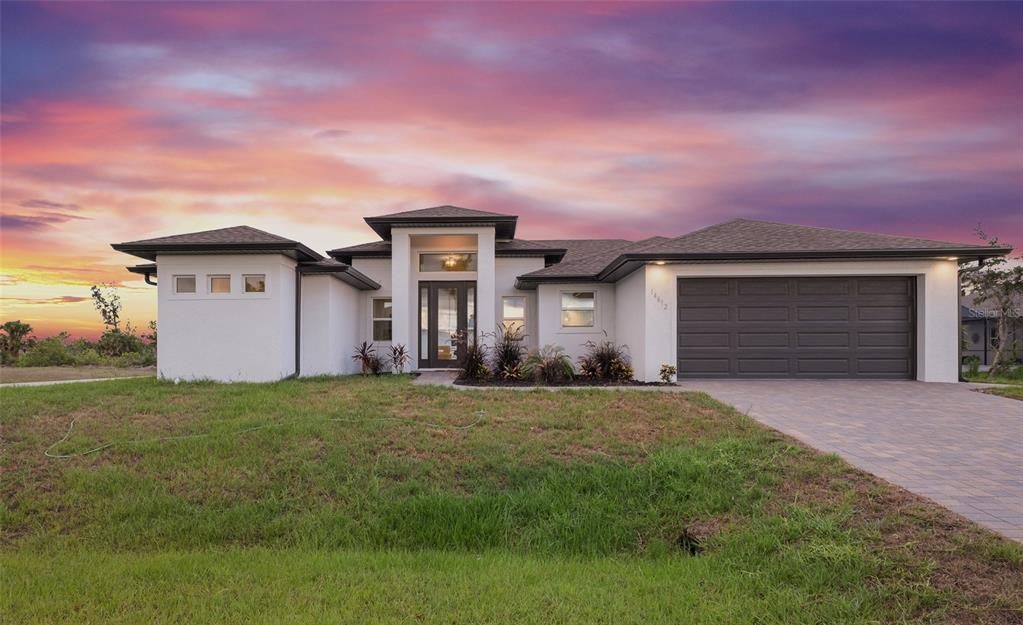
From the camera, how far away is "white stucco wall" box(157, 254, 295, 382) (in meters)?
11.9

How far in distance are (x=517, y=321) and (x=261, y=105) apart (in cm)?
876

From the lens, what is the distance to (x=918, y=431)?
6.96 m

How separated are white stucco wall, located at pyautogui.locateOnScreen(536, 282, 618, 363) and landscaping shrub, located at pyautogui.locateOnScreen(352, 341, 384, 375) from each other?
453cm

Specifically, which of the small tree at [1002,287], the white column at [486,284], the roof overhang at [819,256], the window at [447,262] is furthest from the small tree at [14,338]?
the small tree at [1002,287]

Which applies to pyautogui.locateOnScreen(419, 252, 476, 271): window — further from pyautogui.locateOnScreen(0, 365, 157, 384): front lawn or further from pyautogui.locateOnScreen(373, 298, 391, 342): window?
pyautogui.locateOnScreen(0, 365, 157, 384): front lawn

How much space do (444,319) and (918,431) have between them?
11.6 meters

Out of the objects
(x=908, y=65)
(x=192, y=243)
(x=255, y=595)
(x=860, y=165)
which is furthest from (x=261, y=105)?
(x=860, y=165)

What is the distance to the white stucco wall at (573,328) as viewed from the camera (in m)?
15.0

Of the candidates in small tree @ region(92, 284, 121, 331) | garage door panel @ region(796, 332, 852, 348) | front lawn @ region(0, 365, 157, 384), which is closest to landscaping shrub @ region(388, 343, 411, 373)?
front lawn @ region(0, 365, 157, 384)

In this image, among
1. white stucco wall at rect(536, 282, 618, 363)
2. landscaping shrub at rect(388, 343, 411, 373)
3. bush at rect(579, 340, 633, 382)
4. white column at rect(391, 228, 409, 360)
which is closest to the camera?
bush at rect(579, 340, 633, 382)

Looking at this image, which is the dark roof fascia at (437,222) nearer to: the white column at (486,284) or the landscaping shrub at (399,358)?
the white column at (486,284)

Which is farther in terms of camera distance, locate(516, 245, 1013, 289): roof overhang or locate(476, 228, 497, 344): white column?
locate(476, 228, 497, 344): white column

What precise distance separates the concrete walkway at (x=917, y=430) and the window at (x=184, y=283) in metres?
6.31

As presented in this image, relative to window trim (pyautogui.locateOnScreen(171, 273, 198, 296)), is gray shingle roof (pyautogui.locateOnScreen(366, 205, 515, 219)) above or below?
above
